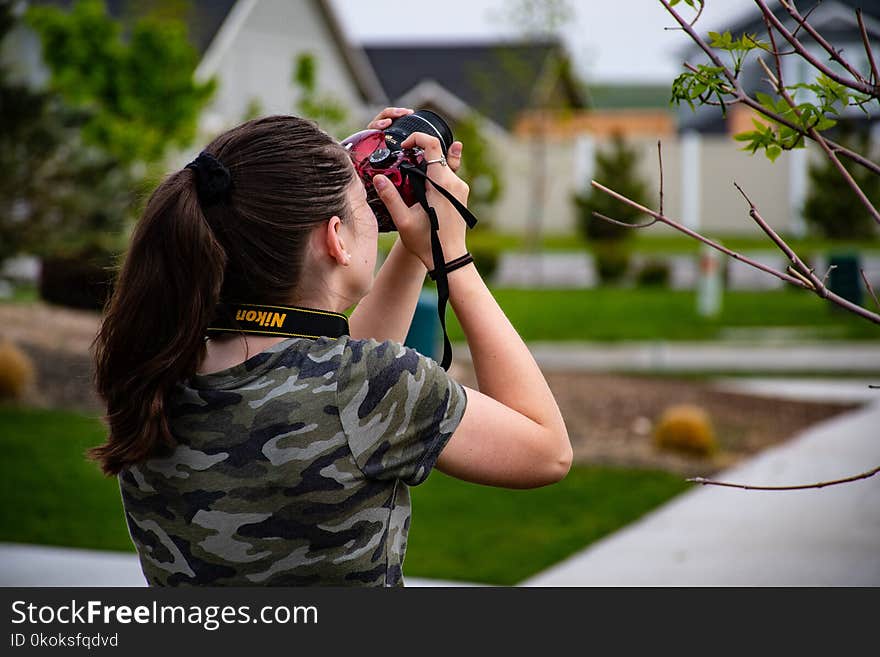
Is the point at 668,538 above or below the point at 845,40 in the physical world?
below

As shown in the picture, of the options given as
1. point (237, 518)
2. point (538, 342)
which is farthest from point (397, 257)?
point (538, 342)

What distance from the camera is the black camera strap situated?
1.77 meters

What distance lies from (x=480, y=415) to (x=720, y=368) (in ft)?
35.6

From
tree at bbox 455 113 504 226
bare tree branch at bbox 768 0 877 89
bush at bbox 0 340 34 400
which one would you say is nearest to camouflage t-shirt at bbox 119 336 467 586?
bare tree branch at bbox 768 0 877 89

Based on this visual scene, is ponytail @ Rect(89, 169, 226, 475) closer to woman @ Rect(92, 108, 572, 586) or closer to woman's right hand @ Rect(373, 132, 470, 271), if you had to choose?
woman @ Rect(92, 108, 572, 586)

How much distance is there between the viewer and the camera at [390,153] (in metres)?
1.87

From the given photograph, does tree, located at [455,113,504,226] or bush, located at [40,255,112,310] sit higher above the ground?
tree, located at [455,113,504,226]

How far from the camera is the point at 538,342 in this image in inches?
540

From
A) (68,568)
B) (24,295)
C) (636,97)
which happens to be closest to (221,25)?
(24,295)

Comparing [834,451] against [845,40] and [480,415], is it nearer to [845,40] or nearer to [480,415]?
[480,415]

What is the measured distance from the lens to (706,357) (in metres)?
12.7

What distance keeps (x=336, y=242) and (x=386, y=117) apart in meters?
0.36

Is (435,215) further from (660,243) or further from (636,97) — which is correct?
(636,97)

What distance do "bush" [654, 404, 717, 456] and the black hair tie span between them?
6.82 m
